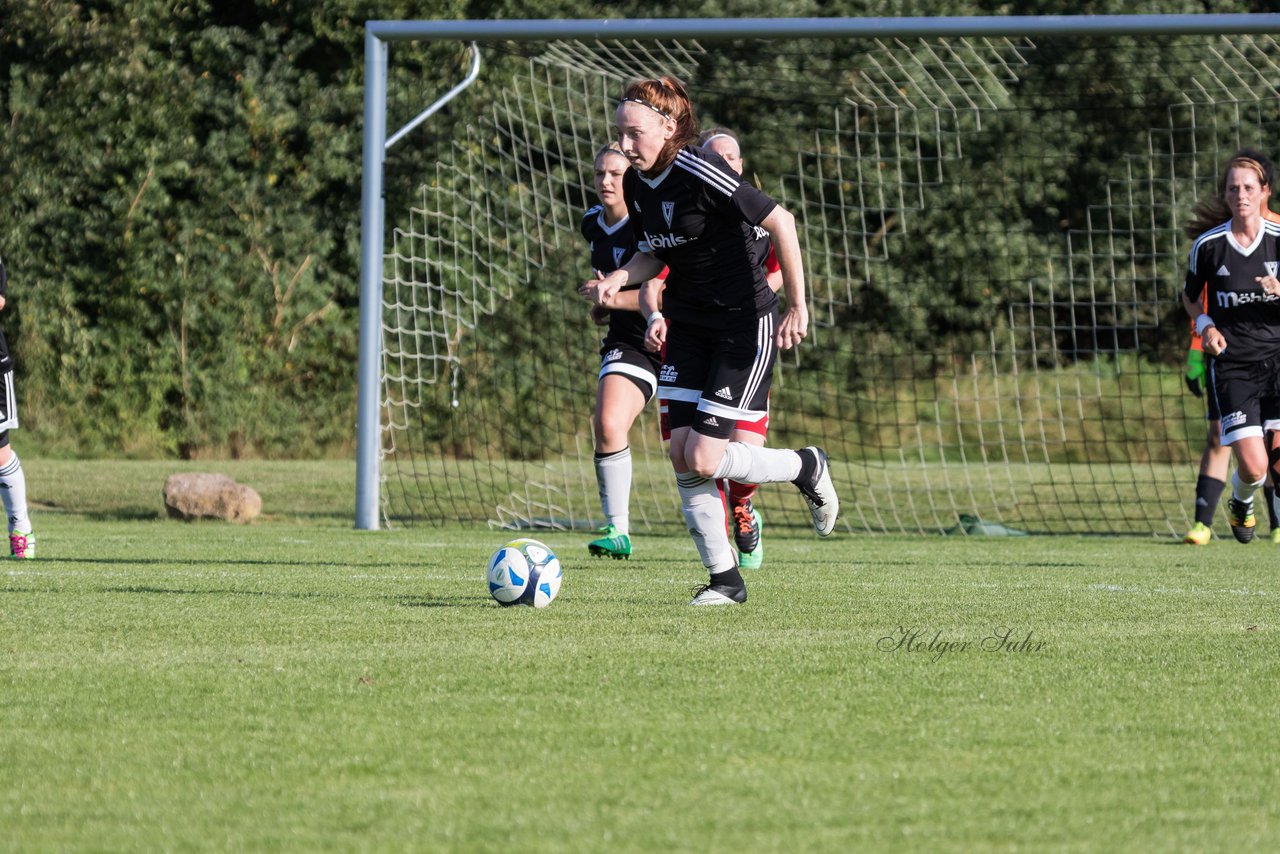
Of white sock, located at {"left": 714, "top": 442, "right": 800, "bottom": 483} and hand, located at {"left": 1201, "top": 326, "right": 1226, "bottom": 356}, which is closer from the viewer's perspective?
white sock, located at {"left": 714, "top": 442, "right": 800, "bottom": 483}

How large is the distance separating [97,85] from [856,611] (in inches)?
678

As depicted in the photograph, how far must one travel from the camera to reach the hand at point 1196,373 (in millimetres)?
9781

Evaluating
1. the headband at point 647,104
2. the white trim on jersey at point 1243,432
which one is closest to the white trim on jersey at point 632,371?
the headband at point 647,104

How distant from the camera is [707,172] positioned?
5.42m

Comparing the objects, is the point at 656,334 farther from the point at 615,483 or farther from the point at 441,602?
the point at 615,483

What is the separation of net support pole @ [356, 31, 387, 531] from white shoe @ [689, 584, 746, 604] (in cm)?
526

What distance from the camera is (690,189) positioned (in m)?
5.48

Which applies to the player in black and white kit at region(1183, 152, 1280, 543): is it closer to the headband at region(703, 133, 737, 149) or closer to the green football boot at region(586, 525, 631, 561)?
the headband at region(703, 133, 737, 149)

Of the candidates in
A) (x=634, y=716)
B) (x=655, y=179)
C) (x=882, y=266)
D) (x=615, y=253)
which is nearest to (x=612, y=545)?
(x=615, y=253)

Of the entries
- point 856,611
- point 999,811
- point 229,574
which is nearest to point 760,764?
point 999,811

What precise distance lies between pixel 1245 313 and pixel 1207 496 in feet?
7.22

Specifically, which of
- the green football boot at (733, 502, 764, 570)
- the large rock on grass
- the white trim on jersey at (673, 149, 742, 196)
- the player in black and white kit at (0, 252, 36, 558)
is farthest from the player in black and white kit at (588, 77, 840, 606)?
the large rock on grass

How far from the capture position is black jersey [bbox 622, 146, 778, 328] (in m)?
5.43

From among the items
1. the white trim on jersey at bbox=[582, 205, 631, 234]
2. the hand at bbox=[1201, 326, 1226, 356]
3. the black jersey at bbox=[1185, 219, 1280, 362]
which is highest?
the white trim on jersey at bbox=[582, 205, 631, 234]
